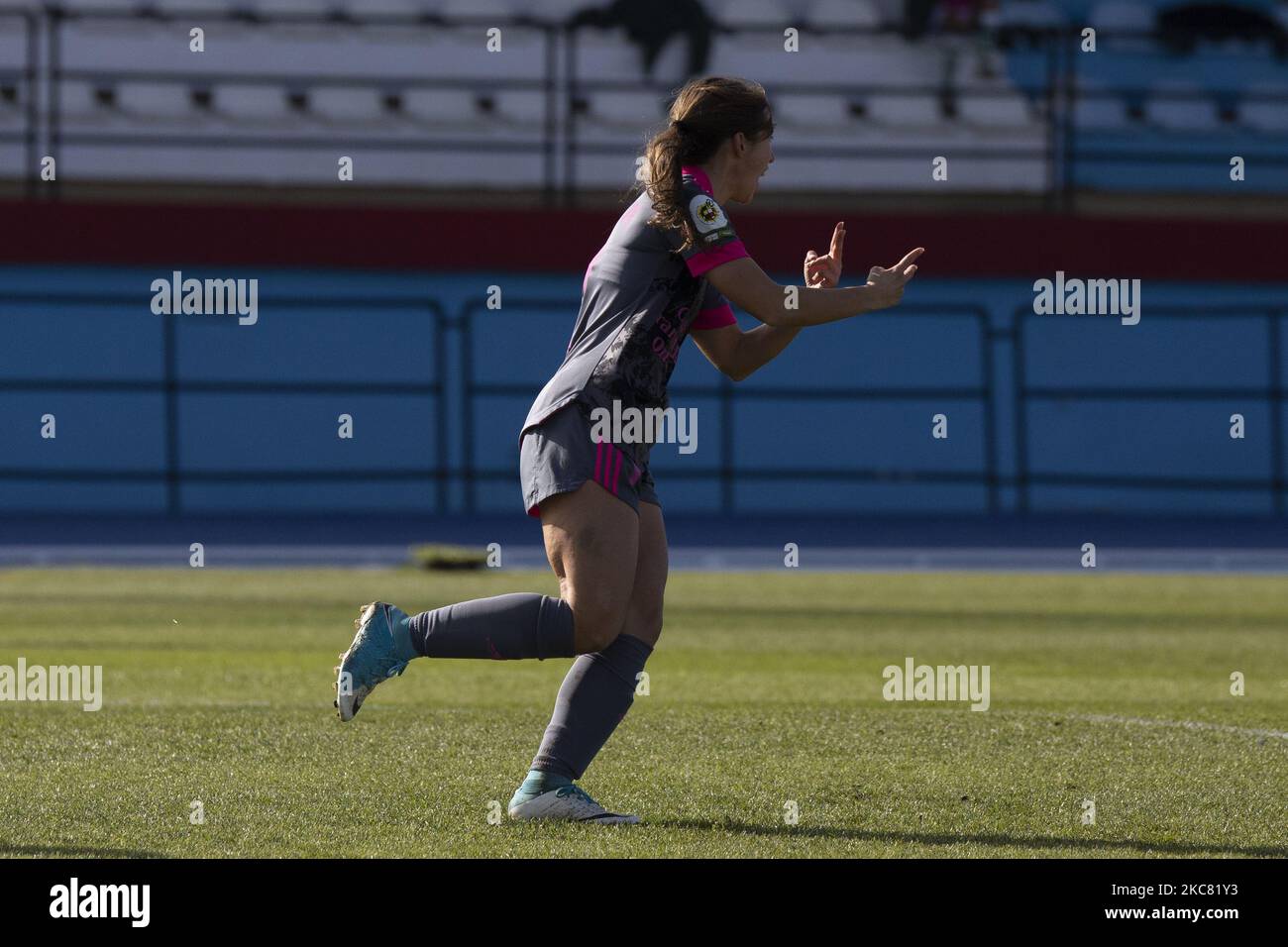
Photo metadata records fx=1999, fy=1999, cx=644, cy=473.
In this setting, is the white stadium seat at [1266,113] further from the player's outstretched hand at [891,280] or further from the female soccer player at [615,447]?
the female soccer player at [615,447]

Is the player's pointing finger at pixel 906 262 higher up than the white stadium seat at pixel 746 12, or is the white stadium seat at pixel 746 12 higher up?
the white stadium seat at pixel 746 12

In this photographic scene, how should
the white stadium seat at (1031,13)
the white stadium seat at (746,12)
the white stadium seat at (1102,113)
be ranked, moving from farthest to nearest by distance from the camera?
the white stadium seat at (1031,13), the white stadium seat at (746,12), the white stadium seat at (1102,113)

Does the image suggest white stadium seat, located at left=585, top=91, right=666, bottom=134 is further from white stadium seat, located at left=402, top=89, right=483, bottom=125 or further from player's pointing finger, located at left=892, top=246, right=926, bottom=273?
player's pointing finger, located at left=892, top=246, right=926, bottom=273

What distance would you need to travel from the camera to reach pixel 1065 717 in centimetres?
741

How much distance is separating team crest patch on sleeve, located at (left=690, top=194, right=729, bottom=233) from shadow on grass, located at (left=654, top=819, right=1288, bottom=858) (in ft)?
4.86

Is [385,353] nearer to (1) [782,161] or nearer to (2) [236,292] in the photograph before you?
(2) [236,292]

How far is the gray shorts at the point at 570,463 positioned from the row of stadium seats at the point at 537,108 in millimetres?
20573

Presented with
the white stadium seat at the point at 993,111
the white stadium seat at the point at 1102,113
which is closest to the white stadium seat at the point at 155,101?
the white stadium seat at the point at 993,111

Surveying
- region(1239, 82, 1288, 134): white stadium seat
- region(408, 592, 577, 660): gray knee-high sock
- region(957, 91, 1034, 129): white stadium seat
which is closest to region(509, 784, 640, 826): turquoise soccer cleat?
region(408, 592, 577, 660): gray knee-high sock

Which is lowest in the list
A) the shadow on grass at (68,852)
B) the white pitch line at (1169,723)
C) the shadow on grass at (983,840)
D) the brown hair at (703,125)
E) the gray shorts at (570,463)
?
the white pitch line at (1169,723)

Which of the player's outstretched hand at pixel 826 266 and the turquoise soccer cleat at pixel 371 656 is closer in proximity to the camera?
the turquoise soccer cleat at pixel 371 656

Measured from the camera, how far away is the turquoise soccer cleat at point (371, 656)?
488 cm
